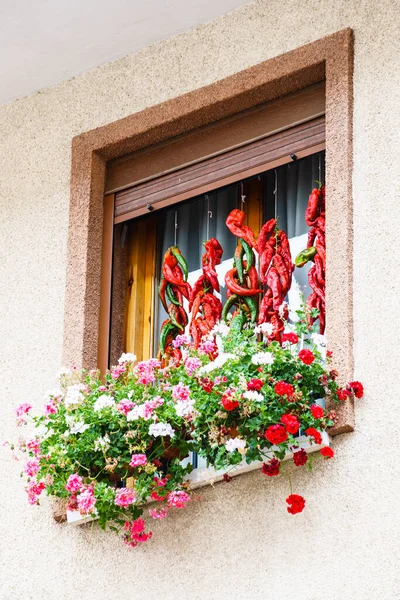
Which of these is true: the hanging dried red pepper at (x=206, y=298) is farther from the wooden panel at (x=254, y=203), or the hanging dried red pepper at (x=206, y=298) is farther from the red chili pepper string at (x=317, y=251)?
the red chili pepper string at (x=317, y=251)

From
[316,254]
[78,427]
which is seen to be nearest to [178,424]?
[78,427]

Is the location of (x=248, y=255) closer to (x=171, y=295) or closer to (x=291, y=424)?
(x=171, y=295)

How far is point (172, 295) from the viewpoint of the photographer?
6590 mm

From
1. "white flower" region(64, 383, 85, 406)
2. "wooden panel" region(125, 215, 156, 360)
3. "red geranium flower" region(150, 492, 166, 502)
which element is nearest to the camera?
"red geranium flower" region(150, 492, 166, 502)

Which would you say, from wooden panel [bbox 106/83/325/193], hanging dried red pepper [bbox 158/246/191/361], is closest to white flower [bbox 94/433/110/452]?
hanging dried red pepper [bbox 158/246/191/361]

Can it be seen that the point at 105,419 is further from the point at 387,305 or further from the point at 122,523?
the point at 387,305

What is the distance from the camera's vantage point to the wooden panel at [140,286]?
6691 mm

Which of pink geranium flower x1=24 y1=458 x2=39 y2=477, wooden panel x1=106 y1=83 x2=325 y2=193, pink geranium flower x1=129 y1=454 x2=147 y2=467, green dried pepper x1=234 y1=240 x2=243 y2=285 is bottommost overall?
pink geranium flower x1=24 y1=458 x2=39 y2=477

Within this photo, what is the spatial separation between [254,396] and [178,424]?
0.40 m

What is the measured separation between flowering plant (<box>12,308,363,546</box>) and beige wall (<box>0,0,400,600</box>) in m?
0.17

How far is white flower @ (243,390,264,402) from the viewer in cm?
524

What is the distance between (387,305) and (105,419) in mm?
1269

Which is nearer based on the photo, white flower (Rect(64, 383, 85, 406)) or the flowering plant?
the flowering plant

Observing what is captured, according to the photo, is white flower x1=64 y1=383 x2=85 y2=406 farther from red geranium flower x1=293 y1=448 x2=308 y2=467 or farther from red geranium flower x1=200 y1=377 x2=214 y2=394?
red geranium flower x1=293 y1=448 x2=308 y2=467
